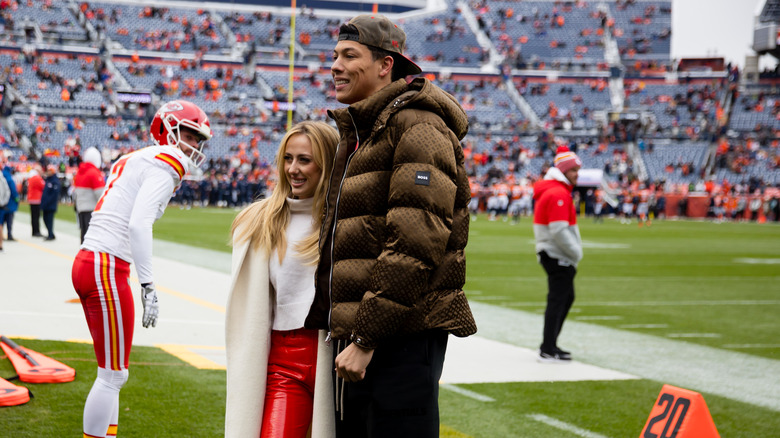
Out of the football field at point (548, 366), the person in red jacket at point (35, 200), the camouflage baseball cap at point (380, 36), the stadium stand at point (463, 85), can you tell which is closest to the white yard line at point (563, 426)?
the football field at point (548, 366)

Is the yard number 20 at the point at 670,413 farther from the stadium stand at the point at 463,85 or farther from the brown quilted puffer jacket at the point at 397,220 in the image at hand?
the stadium stand at the point at 463,85

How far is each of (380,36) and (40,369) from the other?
4.18m

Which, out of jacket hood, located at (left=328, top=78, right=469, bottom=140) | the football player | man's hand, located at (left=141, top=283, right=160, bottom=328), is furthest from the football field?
jacket hood, located at (left=328, top=78, right=469, bottom=140)

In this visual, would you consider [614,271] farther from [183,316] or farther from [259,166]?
[259,166]

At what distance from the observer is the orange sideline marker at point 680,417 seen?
3189 millimetres

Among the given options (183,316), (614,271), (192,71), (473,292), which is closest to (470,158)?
(192,71)

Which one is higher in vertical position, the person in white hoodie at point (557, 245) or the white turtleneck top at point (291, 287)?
the white turtleneck top at point (291, 287)

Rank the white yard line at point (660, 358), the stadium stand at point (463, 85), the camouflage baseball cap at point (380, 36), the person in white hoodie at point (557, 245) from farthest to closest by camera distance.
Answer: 1. the stadium stand at point (463, 85)
2. the person in white hoodie at point (557, 245)
3. the white yard line at point (660, 358)
4. the camouflage baseball cap at point (380, 36)

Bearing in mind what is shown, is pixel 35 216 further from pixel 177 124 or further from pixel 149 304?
pixel 149 304

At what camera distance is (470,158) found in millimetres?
46000

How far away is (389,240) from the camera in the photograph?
244 cm

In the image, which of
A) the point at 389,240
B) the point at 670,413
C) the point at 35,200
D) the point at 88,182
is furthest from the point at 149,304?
the point at 35,200

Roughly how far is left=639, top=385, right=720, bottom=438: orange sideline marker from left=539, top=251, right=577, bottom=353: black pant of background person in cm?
361

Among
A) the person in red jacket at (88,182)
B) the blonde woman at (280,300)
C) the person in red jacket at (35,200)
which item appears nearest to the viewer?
the blonde woman at (280,300)
